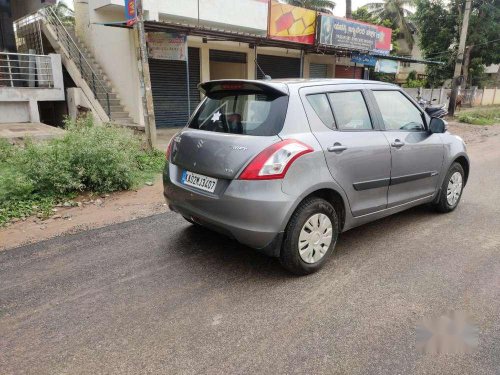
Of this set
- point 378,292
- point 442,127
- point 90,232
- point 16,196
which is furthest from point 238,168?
point 16,196

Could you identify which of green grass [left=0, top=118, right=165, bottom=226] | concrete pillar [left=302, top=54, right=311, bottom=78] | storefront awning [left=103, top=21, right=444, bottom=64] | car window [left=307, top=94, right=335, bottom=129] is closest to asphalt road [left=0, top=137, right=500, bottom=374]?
car window [left=307, top=94, right=335, bottom=129]

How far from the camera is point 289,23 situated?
1391 cm

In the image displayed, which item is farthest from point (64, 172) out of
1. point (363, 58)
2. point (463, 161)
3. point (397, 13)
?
point (397, 13)

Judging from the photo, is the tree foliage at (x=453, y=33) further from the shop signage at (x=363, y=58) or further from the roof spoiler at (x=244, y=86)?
the roof spoiler at (x=244, y=86)

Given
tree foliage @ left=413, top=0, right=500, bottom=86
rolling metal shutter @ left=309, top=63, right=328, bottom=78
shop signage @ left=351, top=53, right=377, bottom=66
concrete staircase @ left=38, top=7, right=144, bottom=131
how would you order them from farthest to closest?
tree foliage @ left=413, top=0, right=500, bottom=86 < rolling metal shutter @ left=309, top=63, right=328, bottom=78 < shop signage @ left=351, top=53, right=377, bottom=66 < concrete staircase @ left=38, top=7, right=144, bottom=131

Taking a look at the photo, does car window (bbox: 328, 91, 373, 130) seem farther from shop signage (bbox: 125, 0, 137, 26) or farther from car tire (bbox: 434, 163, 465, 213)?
shop signage (bbox: 125, 0, 137, 26)

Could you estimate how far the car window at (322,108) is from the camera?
3.53 meters

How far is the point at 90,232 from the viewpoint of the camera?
453 cm

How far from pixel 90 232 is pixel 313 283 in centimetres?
267

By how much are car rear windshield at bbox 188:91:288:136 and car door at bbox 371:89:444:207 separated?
134 centimetres

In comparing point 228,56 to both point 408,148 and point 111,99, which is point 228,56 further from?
point 408,148

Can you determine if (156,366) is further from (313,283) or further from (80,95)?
(80,95)

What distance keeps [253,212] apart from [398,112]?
230 cm

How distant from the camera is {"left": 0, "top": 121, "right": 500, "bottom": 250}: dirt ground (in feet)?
14.7
